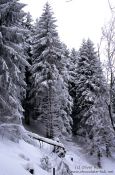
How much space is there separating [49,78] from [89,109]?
Result: 18.1 ft

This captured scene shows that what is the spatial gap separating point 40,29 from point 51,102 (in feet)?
22.9

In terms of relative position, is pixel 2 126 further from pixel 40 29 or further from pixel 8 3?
pixel 40 29

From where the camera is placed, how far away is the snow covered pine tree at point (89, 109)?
25469 mm

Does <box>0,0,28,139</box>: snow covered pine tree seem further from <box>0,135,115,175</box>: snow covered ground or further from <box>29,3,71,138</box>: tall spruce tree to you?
<box>29,3,71,138</box>: tall spruce tree

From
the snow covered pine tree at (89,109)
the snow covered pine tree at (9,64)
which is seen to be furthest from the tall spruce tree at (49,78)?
the snow covered pine tree at (9,64)

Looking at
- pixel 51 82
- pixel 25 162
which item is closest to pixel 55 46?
pixel 51 82

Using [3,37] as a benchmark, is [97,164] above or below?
below

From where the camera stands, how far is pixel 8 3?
13.7 metres

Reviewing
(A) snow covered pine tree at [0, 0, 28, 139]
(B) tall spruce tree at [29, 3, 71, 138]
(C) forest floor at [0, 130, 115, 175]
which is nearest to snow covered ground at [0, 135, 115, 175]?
(C) forest floor at [0, 130, 115, 175]

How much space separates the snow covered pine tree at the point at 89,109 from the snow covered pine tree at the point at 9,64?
468 inches

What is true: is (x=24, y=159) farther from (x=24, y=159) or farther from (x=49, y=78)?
(x=49, y=78)

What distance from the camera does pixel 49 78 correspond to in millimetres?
24266

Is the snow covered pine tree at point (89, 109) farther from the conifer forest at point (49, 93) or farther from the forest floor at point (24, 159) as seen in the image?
the forest floor at point (24, 159)

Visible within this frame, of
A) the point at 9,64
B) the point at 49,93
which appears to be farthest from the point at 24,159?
the point at 49,93
